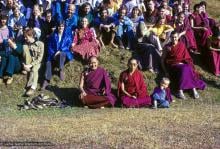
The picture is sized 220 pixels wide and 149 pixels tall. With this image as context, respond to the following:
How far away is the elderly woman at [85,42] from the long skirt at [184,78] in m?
2.07

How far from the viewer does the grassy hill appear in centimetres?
973

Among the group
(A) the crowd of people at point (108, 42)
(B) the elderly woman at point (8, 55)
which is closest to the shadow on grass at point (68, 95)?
(A) the crowd of people at point (108, 42)

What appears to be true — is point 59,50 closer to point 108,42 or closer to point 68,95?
point 68,95

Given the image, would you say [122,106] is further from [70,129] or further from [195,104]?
[70,129]

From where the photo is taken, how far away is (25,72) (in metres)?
14.7

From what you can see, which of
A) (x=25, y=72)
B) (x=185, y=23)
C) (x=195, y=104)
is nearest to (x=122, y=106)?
(x=195, y=104)

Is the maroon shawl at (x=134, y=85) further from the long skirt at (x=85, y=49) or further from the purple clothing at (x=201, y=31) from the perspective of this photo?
the purple clothing at (x=201, y=31)

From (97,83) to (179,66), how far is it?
241 cm

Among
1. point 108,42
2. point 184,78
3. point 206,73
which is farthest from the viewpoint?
point 108,42

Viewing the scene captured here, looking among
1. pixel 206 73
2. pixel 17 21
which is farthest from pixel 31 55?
pixel 206 73

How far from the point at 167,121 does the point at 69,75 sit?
4.30m

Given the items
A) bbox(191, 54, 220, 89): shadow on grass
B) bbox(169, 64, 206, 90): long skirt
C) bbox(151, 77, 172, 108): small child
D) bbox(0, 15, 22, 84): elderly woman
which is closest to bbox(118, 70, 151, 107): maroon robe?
bbox(151, 77, 172, 108): small child

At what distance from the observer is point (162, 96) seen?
1354 centimetres

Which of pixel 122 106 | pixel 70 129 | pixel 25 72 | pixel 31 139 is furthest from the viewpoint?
pixel 25 72
